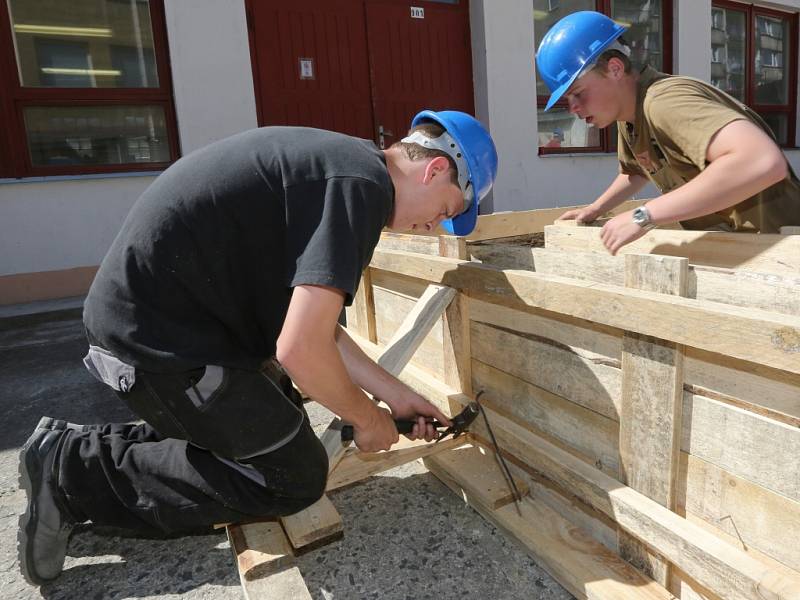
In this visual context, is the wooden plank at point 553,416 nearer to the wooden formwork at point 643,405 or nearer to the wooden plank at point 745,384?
the wooden formwork at point 643,405

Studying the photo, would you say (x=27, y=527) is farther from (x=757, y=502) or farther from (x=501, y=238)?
(x=501, y=238)

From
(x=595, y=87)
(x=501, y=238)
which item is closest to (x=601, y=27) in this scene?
(x=595, y=87)

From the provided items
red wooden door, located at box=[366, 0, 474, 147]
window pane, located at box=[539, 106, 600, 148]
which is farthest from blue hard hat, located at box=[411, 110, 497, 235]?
window pane, located at box=[539, 106, 600, 148]

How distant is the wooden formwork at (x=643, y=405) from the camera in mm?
1272

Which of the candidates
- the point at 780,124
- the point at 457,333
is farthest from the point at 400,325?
the point at 780,124

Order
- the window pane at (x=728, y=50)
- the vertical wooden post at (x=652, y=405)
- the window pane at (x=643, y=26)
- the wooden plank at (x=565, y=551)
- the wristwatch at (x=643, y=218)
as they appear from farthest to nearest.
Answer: the window pane at (x=728, y=50), the window pane at (x=643, y=26), the wristwatch at (x=643, y=218), the wooden plank at (x=565, y=551), the vertical wooden post at (x=652, y=405)

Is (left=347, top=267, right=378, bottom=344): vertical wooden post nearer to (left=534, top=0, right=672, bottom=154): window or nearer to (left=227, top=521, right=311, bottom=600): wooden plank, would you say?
(left=227, top=521, right=311, bottom=600): wooden plank

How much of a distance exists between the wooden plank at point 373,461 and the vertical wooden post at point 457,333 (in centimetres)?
29

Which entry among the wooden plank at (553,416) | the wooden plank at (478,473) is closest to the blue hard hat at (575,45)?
the wooden plank at (553,416)

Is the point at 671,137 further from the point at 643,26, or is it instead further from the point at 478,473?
the point at 643,26

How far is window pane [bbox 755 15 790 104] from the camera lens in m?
10.8

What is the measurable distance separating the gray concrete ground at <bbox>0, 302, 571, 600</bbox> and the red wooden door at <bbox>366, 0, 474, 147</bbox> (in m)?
5.99

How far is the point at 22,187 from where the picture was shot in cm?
581

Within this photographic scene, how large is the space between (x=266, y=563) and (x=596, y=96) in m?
2.22
